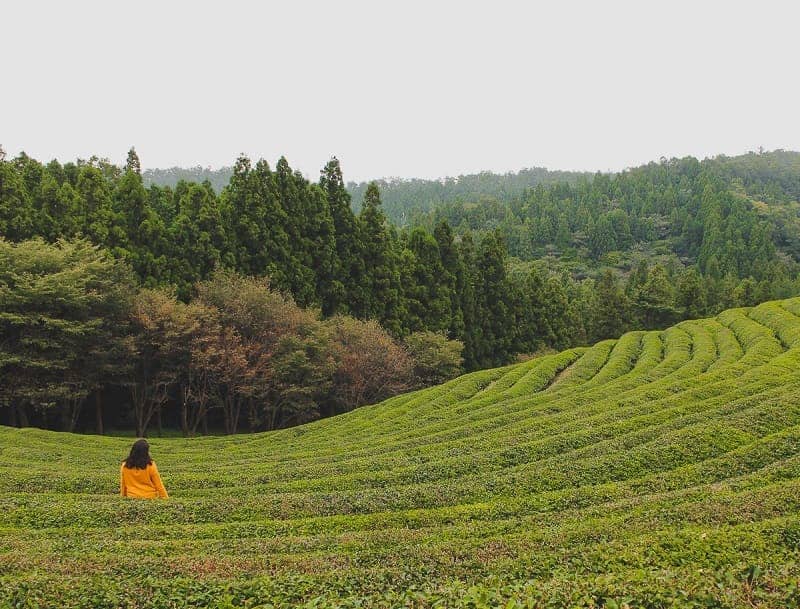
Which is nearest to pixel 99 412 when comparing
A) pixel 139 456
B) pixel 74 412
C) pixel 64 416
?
pixel 74 412

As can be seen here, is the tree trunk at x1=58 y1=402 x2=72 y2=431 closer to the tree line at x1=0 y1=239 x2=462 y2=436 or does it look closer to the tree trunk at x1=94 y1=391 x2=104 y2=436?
the tree line at x1=0 y1=239 x2=462 y2=436

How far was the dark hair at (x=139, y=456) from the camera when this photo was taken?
1147 cm

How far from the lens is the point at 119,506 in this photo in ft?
36.6

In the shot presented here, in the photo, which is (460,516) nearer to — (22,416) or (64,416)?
(22,416)

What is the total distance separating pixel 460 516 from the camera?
408 inches

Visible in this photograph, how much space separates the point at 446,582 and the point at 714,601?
2910 millimetres

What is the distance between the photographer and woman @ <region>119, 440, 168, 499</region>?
39.2 feet

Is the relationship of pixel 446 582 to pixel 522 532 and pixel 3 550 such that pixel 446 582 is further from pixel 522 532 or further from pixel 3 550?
pixel 3 550

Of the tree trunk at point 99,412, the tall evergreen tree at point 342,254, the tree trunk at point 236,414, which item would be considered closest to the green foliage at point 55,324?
the tree trunk at point 99,412

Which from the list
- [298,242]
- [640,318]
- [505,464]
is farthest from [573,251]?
[505,464]

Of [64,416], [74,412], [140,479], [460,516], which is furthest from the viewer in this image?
[64,416]

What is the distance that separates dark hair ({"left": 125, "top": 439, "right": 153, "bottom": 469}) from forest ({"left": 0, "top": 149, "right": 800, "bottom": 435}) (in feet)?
62.7

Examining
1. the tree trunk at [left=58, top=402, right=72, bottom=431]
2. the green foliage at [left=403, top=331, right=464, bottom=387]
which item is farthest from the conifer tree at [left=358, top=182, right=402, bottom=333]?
the tree trunk at [left=58, top=402, right=72, bottom=431]

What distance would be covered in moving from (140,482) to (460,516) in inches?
269
